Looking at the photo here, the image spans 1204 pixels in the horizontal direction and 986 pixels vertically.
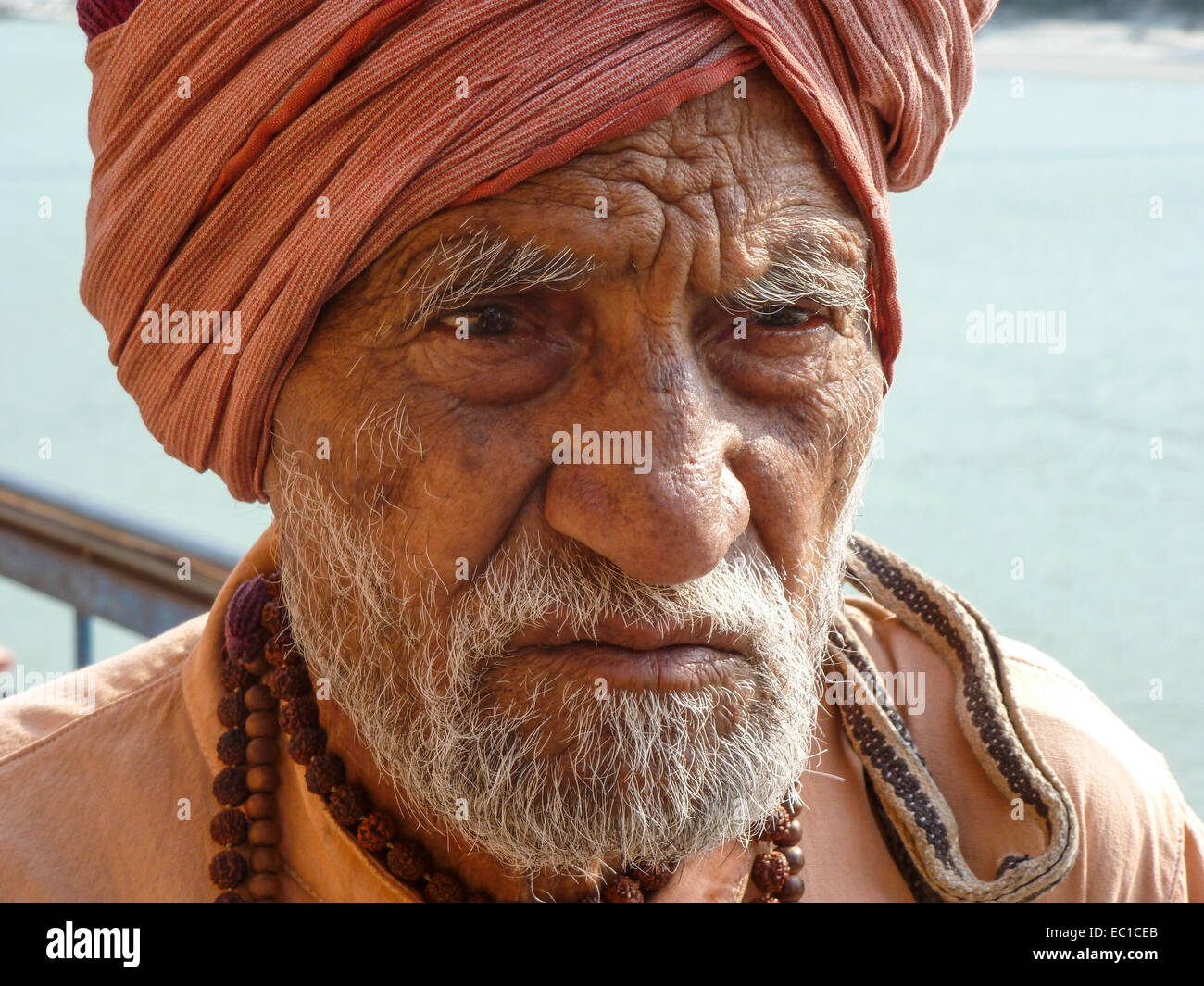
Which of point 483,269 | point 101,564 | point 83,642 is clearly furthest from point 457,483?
point 83,642

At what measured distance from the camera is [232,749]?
1.50 meters

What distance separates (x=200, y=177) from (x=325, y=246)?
172 mm

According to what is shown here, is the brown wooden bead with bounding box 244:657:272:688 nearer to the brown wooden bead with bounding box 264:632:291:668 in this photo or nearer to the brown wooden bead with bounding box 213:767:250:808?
the brown wooden bead with bounding box 264:632:291:668

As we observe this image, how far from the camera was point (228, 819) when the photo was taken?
4.79 ft

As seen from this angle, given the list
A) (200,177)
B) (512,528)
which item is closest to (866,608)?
(512,528)

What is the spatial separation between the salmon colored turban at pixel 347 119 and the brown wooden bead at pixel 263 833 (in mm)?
428

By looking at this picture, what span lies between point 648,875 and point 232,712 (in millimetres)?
545

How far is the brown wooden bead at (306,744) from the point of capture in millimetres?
1480

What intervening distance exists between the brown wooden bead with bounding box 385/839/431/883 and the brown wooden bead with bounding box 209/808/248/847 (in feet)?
0.60
